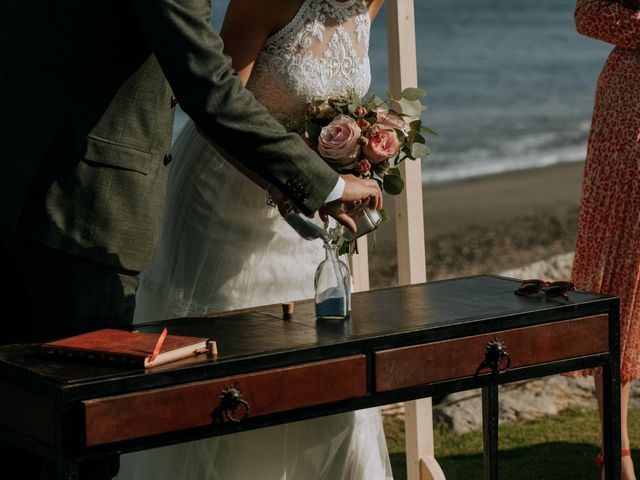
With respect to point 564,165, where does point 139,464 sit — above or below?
below

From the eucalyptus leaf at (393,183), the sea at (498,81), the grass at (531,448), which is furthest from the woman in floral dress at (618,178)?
the sea at (498,81)

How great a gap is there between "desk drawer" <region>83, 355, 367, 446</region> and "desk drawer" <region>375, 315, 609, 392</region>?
10cm

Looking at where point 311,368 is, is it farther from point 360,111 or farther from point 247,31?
point 247,31

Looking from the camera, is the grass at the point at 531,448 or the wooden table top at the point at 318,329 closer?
the wooden table top at the point at 318,329

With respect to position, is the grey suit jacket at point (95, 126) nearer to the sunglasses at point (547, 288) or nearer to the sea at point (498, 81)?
the sunglasses at point (547, 288)

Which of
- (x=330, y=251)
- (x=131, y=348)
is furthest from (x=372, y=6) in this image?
(x=131, y=348)

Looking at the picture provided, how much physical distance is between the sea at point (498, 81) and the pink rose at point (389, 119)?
11998 mm

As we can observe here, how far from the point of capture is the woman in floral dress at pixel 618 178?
4625mm

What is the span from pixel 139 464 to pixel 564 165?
13.8 m

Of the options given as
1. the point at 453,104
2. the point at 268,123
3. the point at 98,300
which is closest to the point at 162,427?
the point at 98,300

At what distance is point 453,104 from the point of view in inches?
807

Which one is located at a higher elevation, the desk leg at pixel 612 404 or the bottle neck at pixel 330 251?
the bottle neck at pixel 330 251

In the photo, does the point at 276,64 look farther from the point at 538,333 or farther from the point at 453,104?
the point at 453,104

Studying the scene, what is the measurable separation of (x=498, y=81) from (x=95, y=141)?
1956cm
